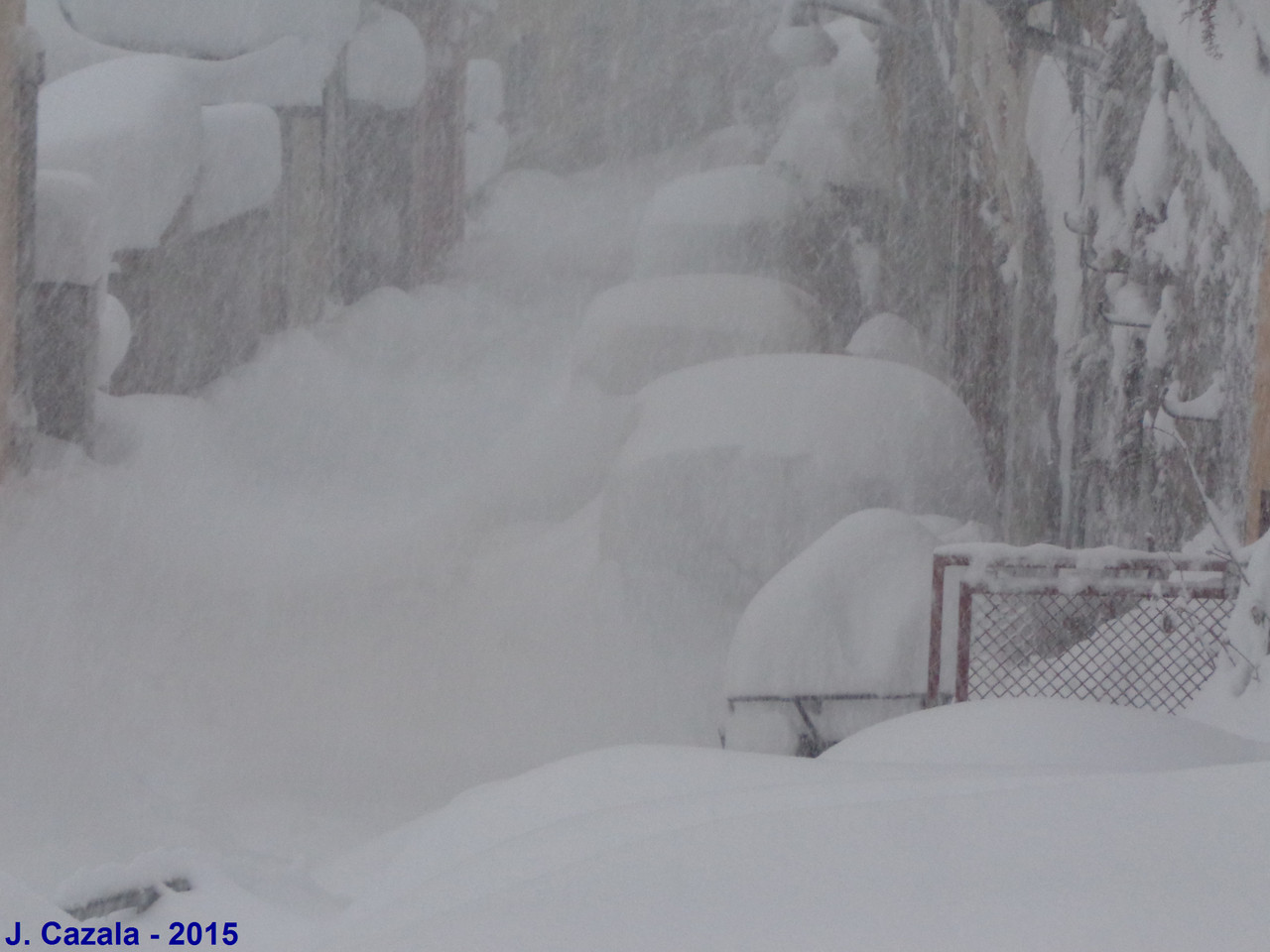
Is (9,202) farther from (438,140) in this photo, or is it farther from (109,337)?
(438,140)

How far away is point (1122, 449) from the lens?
6.23 m

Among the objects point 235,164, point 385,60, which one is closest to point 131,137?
point 235,164

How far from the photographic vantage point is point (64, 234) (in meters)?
9.45

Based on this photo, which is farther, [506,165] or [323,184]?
[506,165]

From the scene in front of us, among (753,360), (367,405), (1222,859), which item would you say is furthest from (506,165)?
(1222,859)

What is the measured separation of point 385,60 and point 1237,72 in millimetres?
13800

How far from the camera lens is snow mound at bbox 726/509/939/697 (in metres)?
5.27

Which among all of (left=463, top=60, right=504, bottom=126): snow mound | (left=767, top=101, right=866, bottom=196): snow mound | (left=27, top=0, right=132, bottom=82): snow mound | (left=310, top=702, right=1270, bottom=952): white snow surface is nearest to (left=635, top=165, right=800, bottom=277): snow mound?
(left=767, top=101, right=866, bottom=196): snow mound

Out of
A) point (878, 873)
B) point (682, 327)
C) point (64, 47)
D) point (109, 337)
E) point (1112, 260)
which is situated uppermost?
point (64, 47)

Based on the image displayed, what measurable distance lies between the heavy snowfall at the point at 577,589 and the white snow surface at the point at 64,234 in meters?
0.03

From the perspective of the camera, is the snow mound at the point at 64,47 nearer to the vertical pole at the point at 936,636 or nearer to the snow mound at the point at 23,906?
the vertical pole at the point at 936,636

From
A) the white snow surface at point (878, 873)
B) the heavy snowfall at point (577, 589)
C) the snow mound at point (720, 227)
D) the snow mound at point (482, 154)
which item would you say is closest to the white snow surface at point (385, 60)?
the heavy snowfall at point (577, 589)

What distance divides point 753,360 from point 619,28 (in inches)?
769

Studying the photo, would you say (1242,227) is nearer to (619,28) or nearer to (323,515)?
(323,515)
